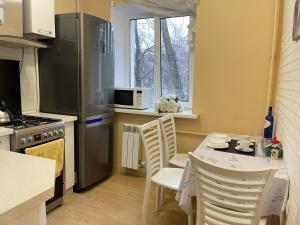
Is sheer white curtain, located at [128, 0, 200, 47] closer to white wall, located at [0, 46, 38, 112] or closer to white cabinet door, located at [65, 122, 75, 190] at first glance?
white wall, located at [0, 46, 38, 112]

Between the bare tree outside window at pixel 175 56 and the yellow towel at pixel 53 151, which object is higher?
the bare tree outside window at pixel 175 56

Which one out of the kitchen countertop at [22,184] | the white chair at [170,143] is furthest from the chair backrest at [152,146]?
the kitchen countertop at [22,184]

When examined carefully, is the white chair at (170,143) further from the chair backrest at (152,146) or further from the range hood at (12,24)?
the range hood at (12,24)

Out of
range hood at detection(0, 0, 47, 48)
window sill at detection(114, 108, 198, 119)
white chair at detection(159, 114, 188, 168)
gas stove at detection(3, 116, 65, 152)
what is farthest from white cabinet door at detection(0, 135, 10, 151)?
window sill at detection(114, 108, 198, 119)

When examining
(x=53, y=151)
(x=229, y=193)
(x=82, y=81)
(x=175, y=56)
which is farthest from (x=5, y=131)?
(x=175, y=56)

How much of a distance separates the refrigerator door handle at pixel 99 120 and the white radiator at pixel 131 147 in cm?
22

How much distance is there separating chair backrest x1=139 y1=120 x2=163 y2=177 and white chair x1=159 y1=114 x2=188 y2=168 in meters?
0.19

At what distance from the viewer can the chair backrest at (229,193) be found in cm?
115

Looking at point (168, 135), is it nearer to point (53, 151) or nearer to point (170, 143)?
point (170, 143)

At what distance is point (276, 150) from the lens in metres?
1.67

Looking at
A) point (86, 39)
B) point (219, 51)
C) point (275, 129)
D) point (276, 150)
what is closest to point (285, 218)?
point (276, 150)

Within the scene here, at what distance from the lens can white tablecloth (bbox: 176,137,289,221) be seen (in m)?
1.39

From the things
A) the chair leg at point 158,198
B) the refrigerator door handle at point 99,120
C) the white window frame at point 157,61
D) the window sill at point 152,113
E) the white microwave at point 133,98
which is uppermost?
the white window frame at point 157,61

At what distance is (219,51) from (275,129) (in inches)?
38.3
